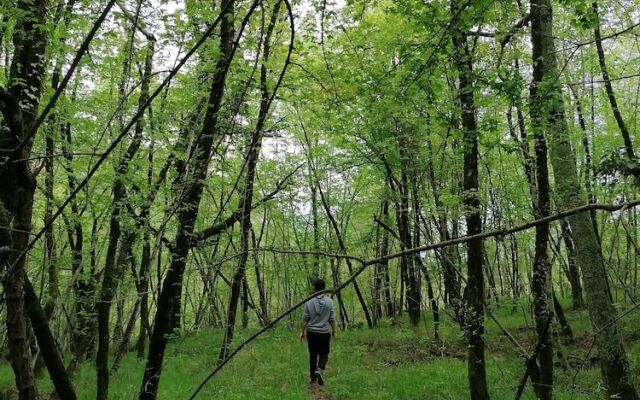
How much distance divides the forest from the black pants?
16.9 inches

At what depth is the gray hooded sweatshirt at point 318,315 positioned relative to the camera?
9.17 meters

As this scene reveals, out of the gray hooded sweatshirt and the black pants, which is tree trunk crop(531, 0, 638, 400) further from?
the black pants

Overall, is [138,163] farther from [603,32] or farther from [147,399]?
[603,32]

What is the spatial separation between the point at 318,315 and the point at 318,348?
77 cm

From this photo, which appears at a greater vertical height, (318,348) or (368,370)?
(318,348)

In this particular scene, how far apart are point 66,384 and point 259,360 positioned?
332 inches

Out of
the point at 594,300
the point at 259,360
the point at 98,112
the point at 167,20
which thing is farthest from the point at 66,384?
the point at 259,360

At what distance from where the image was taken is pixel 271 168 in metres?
16.3

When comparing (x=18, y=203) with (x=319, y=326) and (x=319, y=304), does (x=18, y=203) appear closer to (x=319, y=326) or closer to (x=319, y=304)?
(x=319, y=304)

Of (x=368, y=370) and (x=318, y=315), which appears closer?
(x=318, y=315)

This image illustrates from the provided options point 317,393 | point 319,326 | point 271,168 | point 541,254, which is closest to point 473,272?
point 541,254

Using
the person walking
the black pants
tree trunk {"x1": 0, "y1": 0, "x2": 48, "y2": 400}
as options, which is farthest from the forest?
the person walking

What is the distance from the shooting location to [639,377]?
8273mm

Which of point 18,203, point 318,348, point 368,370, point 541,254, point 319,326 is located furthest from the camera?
point 368,370
